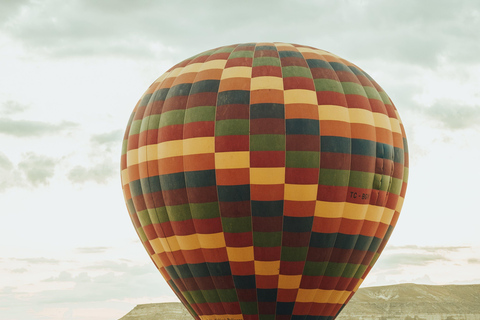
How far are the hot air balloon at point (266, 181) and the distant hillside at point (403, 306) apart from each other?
282ft

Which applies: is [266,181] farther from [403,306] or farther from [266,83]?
[403,306]

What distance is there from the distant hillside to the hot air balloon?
8601cm

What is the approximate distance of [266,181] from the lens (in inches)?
691

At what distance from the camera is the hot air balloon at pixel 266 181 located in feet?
58.0

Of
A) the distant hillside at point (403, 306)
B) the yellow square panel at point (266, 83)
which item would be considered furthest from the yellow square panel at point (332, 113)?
the distant hillside at point (403, 306)

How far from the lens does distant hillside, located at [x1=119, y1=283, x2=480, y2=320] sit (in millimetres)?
110019

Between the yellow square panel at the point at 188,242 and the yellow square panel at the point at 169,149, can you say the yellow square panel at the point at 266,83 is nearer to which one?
the yellow square panel at the point at 169,149

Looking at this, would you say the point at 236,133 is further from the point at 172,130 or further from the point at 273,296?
the point at 273,296

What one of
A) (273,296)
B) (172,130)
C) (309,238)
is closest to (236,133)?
(172,130)

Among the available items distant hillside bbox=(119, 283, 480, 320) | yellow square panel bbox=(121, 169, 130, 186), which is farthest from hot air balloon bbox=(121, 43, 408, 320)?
distant hillside bbox=(119, 283, 480, 320)

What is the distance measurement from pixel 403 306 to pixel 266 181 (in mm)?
105459

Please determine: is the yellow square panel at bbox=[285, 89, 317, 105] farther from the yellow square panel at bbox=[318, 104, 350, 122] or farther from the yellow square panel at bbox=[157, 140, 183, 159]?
the yellow square panel at bbox=[157, 140, 183, 159]

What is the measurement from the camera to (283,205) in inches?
696

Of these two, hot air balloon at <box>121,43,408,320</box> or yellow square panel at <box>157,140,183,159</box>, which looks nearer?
hot air balloon at <box>121,43,408,320</box>
